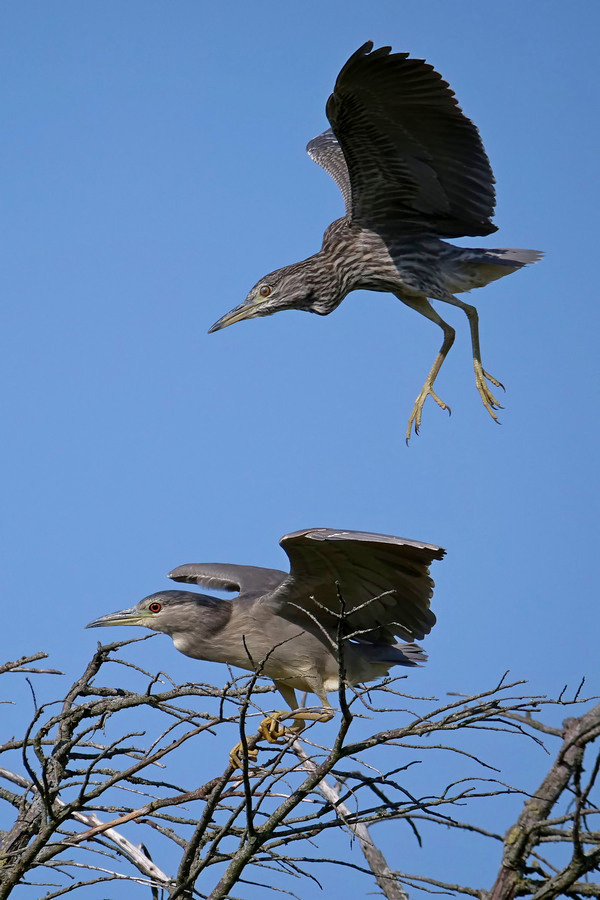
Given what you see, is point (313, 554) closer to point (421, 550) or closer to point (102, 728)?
point (421, 550)

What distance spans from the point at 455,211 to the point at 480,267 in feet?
1.14

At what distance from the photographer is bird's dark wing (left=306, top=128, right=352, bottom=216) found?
26.3 feet

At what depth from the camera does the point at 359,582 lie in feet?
15.4

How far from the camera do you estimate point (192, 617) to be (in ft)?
16.4

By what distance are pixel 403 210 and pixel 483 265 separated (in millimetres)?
557

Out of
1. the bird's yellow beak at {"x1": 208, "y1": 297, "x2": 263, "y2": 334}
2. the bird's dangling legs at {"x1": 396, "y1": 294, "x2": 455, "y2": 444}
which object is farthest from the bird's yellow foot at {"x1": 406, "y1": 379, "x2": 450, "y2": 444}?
the bird's yellow beak at {"x1": 208, "y1": 297, "x2": 263, "y2": 334}

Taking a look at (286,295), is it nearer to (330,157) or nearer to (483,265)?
(483,265)

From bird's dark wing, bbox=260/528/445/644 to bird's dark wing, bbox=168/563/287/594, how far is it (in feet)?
1.47

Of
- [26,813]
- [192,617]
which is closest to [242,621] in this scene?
[192,617]

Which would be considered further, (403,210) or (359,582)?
(403,210)

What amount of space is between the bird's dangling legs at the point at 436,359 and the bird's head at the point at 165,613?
61.7 inches

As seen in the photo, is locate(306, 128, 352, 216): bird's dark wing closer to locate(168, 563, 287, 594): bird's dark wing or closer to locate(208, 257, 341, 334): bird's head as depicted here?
locate(208, 257, 341, 334): bird's head

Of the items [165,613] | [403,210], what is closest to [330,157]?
[403,210]

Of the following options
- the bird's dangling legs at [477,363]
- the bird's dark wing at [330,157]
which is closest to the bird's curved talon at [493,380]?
the bird's dangling legs at [477,363]
